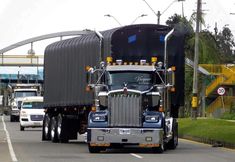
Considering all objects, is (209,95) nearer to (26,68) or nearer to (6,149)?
(6,149)

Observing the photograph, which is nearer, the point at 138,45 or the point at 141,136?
the point at 141,136

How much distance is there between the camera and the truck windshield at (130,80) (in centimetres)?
2667

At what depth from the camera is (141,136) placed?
25.8 metres

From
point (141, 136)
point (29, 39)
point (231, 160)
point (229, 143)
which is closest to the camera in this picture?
point (231, 160)

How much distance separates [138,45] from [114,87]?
2.48 meters

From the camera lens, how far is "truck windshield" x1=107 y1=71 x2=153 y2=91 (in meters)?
26.7

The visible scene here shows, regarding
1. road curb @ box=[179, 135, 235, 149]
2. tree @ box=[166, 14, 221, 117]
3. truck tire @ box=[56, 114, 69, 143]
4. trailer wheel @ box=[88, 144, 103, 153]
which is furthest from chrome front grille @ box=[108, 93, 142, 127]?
tree @ box=[166, 14, 221, 117]

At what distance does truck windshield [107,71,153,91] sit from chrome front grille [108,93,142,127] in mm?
458

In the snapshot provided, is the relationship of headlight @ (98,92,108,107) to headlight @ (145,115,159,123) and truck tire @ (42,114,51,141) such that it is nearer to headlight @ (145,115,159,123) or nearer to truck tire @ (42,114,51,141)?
headlight @ (145,115,159,123)

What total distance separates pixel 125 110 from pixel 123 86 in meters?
0.88

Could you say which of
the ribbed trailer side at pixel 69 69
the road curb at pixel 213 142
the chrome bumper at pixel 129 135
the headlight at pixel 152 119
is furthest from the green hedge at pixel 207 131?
the chrome bumper at pixel 129 135

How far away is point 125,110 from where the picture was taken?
2611 cm

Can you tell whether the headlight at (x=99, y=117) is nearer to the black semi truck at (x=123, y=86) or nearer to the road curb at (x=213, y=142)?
the black semi truck at (x=123, y=86)

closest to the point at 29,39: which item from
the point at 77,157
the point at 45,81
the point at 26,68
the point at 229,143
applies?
the point at 26,68
